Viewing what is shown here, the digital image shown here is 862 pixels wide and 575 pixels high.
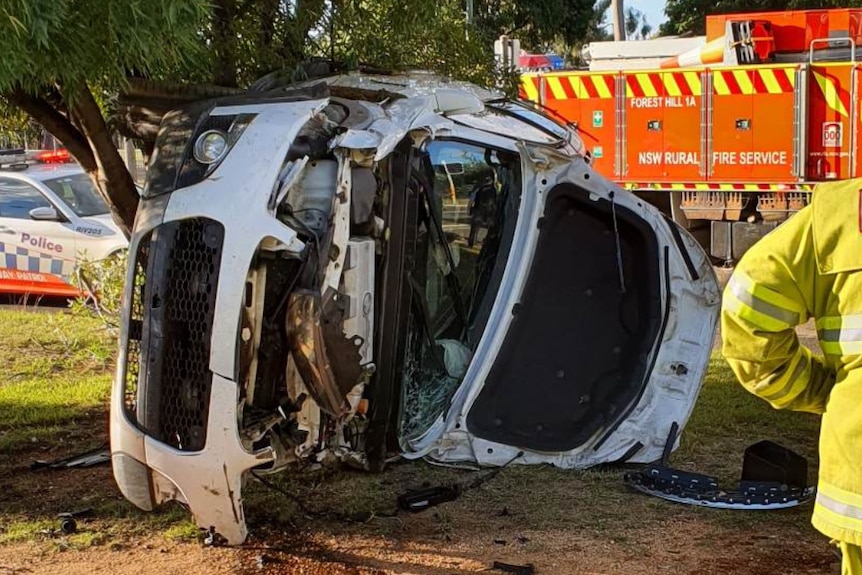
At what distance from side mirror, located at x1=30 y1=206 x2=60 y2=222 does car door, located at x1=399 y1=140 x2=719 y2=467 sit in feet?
21.1

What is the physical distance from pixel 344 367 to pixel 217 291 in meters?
0.56

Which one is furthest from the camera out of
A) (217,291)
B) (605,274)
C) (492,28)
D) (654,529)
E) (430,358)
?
(492,28)

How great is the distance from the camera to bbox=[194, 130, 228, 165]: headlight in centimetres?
407

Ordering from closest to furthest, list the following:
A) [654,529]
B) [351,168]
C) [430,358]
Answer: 1. [351,168]
2. [654,529]
3. [430,358]

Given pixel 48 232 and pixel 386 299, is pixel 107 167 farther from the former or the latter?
pixel 48 232

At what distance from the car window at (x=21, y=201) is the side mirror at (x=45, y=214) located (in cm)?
16

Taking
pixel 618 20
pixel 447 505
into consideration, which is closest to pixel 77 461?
pixel 447 505

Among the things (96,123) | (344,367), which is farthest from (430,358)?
(96,123)

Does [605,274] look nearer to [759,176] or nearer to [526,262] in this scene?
[526,262]

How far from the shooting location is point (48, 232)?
10.3 metres

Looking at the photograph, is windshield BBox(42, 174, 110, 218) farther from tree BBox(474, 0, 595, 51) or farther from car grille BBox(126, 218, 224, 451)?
tree BBox(474, 0, 595, 51)

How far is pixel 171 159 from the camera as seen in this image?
4.17m

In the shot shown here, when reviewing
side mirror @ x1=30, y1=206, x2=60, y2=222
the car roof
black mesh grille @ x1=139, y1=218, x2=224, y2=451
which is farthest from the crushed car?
the car roof

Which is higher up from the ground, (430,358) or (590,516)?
(430,358)
